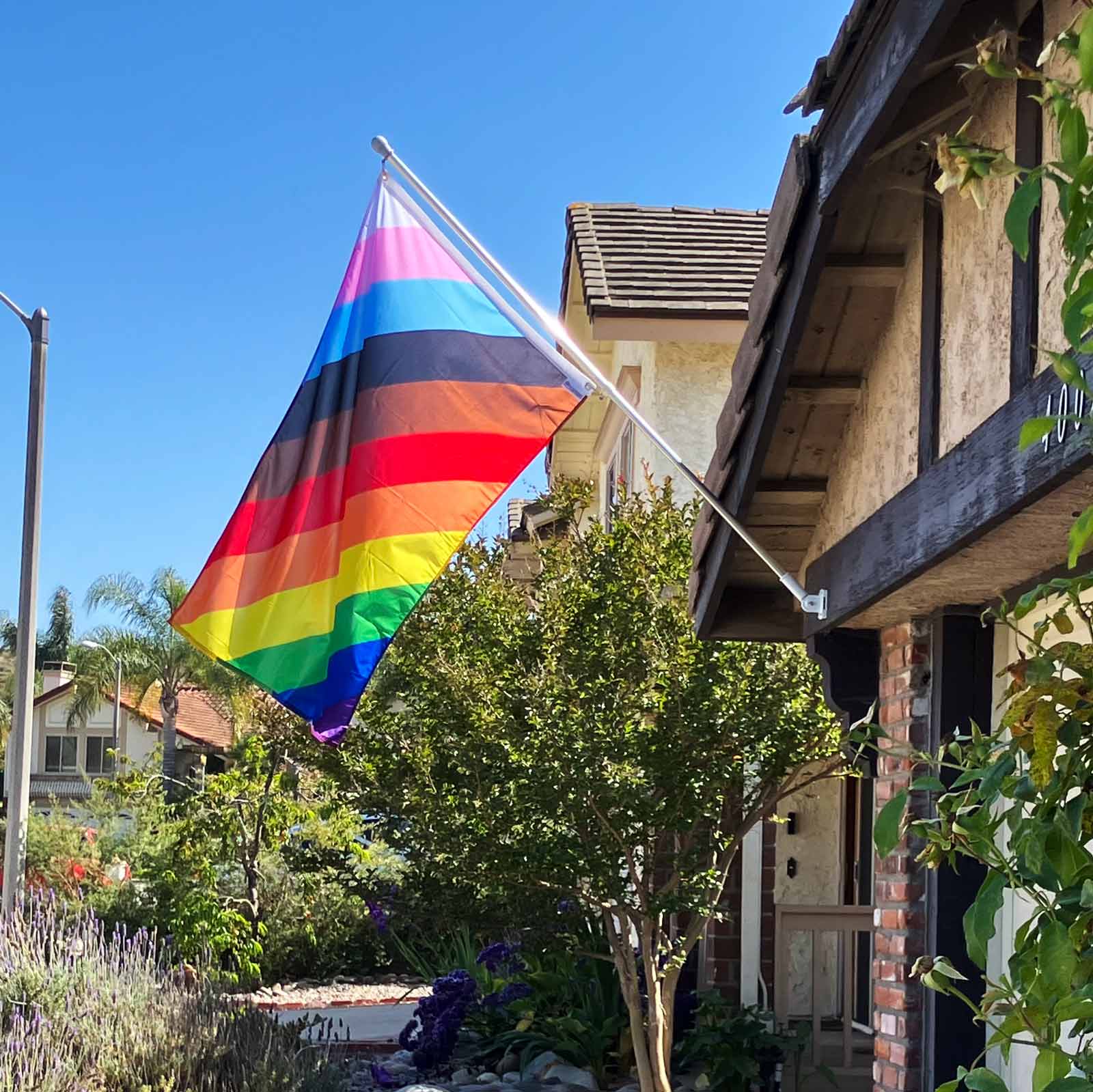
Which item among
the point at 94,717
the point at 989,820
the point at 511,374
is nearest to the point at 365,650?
the point at 511,374

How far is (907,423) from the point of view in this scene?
5336 millimetres

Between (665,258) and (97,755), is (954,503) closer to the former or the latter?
(665,258)

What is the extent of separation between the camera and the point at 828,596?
20.3 ft

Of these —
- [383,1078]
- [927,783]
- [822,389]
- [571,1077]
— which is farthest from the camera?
[383,1078]

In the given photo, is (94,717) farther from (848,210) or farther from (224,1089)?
(848,210)

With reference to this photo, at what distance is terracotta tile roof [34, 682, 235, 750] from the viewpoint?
6338 cm

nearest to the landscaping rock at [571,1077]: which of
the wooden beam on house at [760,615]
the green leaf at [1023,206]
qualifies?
the wooden beam on house at [760,615]

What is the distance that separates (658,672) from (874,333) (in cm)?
402

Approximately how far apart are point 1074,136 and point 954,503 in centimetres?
249

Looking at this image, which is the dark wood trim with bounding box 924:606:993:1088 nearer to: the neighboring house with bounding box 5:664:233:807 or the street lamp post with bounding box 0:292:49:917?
the street lamp post with bounding box 0:292:49:917

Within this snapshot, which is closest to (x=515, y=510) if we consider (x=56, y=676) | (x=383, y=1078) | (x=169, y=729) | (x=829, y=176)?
(x=383, y=1078)

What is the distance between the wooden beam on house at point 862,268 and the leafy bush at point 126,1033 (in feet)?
17.0

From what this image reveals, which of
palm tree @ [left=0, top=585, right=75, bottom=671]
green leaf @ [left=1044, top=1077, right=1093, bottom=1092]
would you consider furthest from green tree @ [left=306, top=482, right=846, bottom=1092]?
palm tree @ [left=0, top=585, right=75, bottom=671]

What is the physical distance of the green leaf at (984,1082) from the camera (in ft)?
7.98
